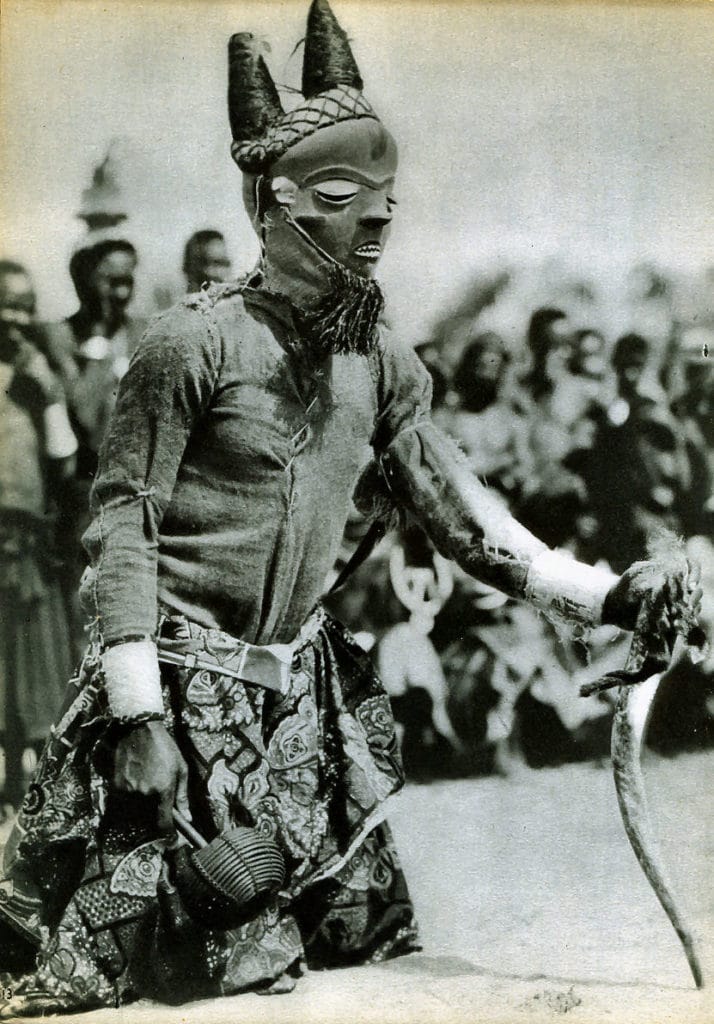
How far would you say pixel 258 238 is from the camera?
397 cm

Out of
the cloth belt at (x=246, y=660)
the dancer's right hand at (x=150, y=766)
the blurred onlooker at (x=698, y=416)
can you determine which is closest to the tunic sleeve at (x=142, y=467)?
the cloth belt at (x=246, y=660)

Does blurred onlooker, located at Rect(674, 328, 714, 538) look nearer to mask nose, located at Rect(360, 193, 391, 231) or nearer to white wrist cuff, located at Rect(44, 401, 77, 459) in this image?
mask nose, located at Rect(360, 193, 391, 231)

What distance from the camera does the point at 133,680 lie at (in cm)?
352

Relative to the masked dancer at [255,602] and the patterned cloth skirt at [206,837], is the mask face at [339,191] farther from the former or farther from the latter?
the patterned cloth skirt at [206,837]

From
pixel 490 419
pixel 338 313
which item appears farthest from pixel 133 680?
pixel 490 419

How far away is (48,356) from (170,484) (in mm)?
780

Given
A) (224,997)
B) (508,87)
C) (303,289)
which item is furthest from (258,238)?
(224,997)

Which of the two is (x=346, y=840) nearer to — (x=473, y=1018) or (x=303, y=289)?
(x=473, y=1018)

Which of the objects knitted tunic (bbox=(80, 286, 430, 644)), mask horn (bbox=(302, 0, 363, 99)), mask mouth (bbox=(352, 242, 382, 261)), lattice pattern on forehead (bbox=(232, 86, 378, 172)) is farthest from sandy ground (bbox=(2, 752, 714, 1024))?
mask horn (bbox=(302, 0, 363, 99))

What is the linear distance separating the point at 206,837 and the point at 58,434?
1.35 metres

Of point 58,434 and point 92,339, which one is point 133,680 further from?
point 92,339

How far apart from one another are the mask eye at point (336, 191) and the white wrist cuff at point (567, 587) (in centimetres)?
119

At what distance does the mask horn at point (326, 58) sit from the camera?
12.9ft

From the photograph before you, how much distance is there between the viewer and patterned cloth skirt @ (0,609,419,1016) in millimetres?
3635
